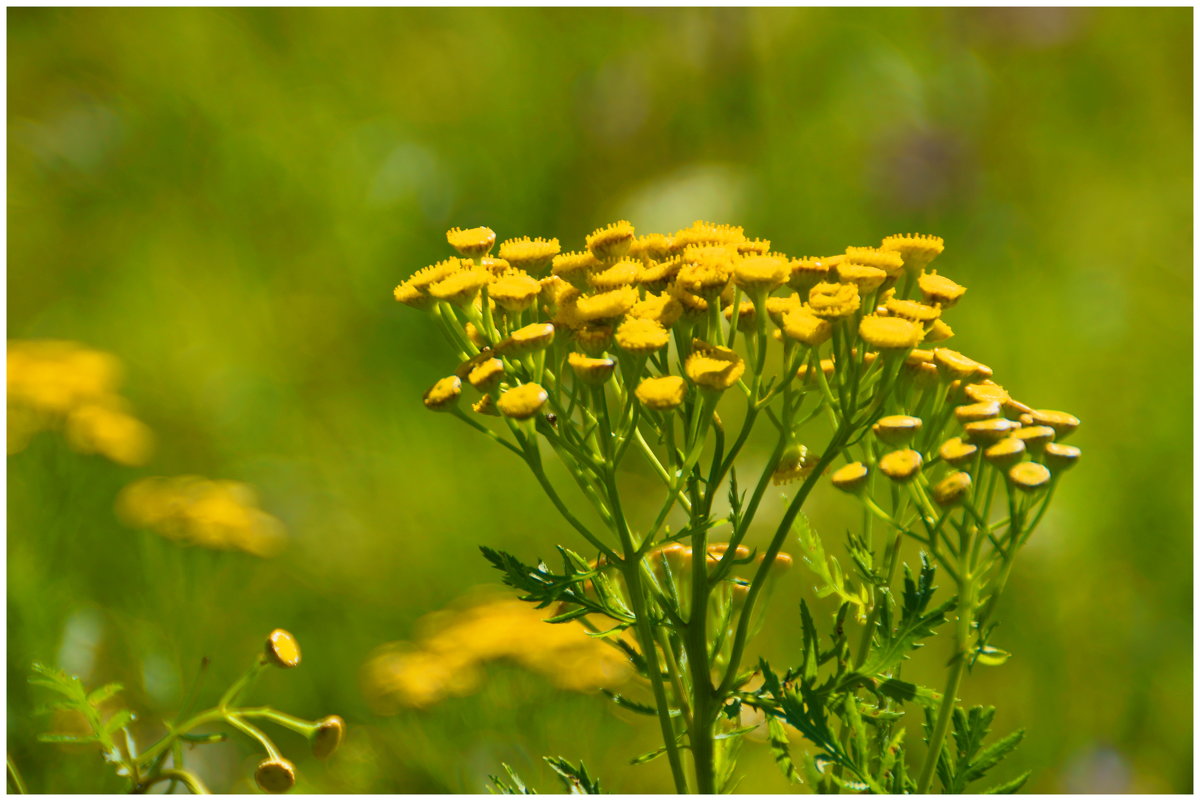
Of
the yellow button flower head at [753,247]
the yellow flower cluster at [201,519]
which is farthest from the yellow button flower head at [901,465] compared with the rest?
the yellow flower cluster at [201,519]

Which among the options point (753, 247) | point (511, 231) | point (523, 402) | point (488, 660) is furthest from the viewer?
point (511, 231)

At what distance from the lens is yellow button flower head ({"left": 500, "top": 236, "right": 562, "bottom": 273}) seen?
1.01 meters

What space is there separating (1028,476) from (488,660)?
0.79m

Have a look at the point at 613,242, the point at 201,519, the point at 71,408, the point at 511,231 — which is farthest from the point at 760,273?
the point at 511,231

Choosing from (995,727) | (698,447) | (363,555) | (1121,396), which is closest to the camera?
(698,447)

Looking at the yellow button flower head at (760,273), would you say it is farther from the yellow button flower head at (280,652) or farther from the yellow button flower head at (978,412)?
the yellow button flower head at (280,652)

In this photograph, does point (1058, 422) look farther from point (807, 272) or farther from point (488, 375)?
point (488, 375)

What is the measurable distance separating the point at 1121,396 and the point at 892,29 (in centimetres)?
102

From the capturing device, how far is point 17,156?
9.28 feet

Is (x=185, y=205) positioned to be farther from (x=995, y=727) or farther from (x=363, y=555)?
(x=995, y=727)

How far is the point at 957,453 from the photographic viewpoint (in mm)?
872

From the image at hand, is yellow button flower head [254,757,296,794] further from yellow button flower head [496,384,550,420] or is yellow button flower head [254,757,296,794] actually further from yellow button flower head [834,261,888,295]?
yellow button flower head [834,261,888,295]

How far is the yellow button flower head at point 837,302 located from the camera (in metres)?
0.86

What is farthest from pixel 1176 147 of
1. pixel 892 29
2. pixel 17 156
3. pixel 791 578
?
pixel 17 156
